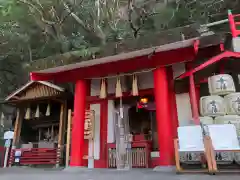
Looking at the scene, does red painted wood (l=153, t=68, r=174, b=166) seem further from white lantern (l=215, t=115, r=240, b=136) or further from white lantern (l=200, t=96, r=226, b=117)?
white lantern (l=215, t=115, r=240, b=136)

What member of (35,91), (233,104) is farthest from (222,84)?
(35,91)

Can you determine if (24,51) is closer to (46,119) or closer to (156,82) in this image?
(46,119)

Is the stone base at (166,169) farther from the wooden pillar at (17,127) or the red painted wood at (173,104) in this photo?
the wooden pillar at (17,127)

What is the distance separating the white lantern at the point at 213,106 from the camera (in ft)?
17.3

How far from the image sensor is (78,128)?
261 inches

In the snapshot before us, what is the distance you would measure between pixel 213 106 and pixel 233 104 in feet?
1.42

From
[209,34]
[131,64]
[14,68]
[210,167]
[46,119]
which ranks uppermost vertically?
[14,68]

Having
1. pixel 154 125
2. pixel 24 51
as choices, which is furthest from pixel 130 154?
pixel 24 51

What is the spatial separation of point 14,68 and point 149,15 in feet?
24.5

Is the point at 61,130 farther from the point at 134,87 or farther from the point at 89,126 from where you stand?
the point at 134,87

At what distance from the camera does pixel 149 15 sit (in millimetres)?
9922

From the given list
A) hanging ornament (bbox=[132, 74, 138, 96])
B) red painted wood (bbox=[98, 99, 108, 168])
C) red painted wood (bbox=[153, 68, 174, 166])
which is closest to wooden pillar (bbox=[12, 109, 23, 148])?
red painted wood (bbox=[98, 99, 108, 168])

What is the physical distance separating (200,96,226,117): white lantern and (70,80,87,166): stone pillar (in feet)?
10.9

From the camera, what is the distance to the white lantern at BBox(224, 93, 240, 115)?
5211mm
